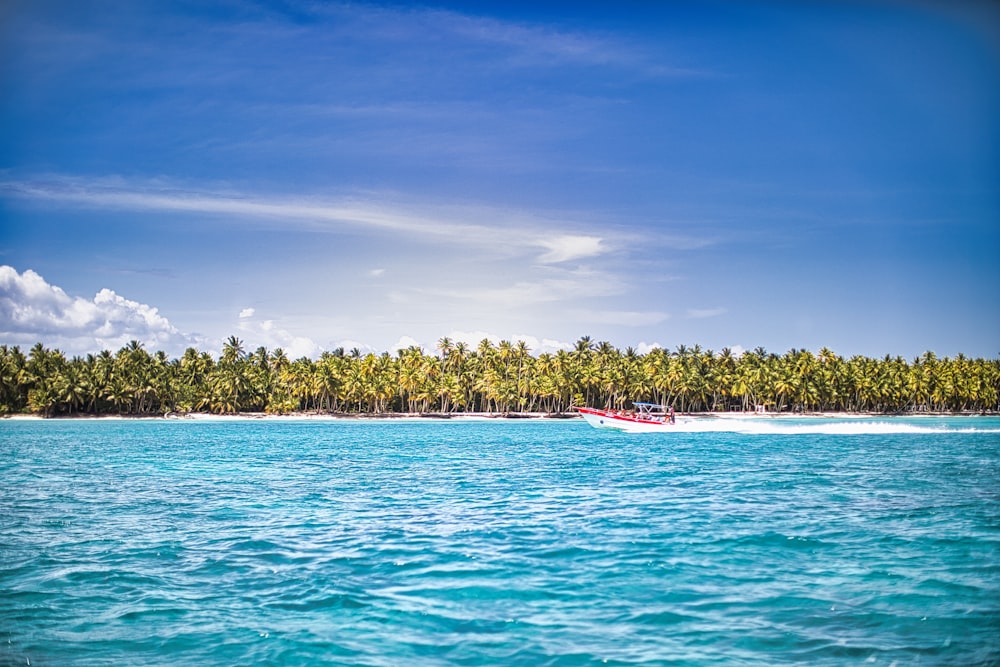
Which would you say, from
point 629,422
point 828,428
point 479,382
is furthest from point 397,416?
point 828,428

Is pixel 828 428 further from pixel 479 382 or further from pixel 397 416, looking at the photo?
pixel 397 416

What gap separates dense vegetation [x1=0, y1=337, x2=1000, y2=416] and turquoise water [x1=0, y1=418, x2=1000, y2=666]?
360 feet

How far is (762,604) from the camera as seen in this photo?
480 inches

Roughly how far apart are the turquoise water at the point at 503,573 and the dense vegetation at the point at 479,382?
110 metres

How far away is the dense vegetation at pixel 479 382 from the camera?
131m

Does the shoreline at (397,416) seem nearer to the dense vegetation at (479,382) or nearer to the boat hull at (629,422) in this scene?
the dense vegetation at (479,382)

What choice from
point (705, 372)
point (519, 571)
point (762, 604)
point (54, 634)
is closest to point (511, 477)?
point (519, 571)

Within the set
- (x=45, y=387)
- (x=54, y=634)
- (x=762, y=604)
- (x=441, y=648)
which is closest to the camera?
(x=441, y=648)

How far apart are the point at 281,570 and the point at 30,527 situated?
406 inches

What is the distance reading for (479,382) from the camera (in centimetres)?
14338

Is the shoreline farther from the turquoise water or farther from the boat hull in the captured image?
the turquoise water

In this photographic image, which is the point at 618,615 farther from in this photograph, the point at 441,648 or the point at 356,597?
the point at 356,597

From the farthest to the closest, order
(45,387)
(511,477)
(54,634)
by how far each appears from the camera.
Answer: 1. (45,387)
2. (511,477)
3. (54,634)

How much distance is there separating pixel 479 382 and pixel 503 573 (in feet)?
424
